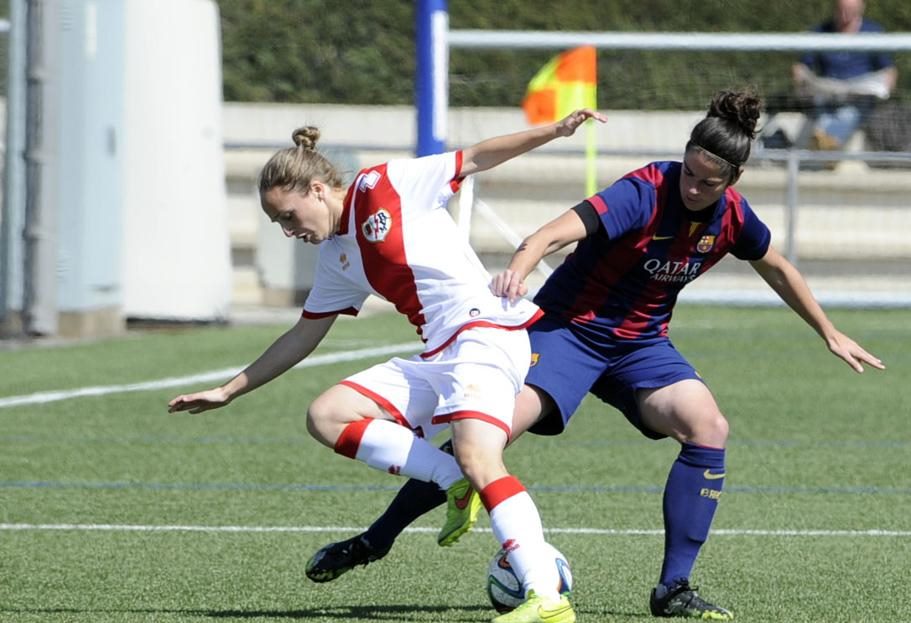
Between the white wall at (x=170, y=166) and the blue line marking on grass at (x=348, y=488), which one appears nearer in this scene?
the blue line marking on grass at (x=348, y=488)

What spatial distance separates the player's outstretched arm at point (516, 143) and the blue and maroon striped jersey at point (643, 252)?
0.27m

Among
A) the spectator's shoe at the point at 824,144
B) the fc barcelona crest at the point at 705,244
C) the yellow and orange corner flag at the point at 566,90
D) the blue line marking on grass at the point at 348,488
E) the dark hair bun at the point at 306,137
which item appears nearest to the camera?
the dark hair bun at the point at 306,137

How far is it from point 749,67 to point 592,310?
12.2 m

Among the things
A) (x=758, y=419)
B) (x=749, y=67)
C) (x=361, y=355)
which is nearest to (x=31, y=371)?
(x=361, y=355)

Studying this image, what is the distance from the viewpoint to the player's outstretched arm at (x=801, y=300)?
573cm

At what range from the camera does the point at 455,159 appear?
17.6 ft

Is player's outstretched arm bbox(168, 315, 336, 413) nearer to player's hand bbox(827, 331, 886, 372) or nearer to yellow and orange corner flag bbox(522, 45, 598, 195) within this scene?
player's hand bbox(827, 331, 886, 372)

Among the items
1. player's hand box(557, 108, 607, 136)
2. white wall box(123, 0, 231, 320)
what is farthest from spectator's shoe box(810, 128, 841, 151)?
player's hand box(557, 108, 607, 136)

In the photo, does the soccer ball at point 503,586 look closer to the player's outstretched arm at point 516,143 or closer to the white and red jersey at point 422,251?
the white and red jersey at point 422,251

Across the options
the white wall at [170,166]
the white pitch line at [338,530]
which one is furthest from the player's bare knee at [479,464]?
the white wall at [170,166]

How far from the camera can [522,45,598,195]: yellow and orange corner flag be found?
15.0 meters

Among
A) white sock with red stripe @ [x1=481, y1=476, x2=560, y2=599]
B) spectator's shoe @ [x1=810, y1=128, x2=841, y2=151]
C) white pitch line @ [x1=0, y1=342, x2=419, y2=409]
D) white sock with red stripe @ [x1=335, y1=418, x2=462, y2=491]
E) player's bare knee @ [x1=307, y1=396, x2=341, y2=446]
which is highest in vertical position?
spectator's shoe @ [x1=810, y1=128, x2=841, y2=151]

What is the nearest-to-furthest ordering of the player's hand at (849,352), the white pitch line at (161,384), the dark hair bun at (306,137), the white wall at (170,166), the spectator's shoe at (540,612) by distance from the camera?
1. the spectator's shoe at (540,612)
2. the dark hair bun at (306,137)
3. the player's hand at (849,352)
4. the white pitch line at (161,384)
5. the white wall at (170,166)

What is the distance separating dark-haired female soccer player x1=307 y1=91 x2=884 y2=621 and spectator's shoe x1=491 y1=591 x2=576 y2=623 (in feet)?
1.90
